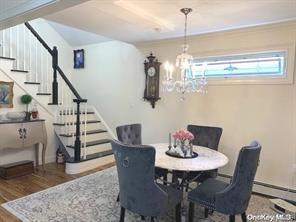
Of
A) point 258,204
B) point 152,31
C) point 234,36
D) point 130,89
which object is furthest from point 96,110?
point 258,204

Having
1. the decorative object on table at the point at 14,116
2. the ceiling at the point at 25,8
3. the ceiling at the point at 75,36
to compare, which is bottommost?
the decorative object on table at the point at 14,116

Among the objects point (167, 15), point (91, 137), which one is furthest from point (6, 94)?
point (167, 15)

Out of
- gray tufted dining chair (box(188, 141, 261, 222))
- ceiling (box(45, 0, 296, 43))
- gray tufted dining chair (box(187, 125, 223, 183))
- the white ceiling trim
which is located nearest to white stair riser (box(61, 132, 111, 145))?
ceiling (box(45, 0, 296, 43))

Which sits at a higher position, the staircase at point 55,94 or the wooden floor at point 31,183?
the staircase at point 55,94

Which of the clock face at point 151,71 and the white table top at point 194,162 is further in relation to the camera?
the clock face at point 151,71

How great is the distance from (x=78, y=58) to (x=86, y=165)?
281 cm

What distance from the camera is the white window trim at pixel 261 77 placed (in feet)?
10.6

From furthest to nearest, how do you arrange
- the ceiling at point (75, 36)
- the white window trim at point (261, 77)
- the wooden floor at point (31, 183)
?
the ceiling at point (75, 36) < the white window trim at point (261, 77) < the wooden floor at point (31, 183)

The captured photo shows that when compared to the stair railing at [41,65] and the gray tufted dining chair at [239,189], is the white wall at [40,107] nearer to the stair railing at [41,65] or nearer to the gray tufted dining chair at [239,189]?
the stair railing at [41,65]

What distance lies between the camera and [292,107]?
10.6 feet

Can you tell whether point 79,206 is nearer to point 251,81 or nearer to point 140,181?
point 140,181

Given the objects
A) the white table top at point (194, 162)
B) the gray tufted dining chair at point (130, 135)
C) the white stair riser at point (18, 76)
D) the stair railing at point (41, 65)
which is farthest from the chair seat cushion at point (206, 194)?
the white stair riser at point (18, 76)

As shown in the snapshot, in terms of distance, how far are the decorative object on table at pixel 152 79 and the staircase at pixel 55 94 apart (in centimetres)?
123

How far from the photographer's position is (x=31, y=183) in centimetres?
356
